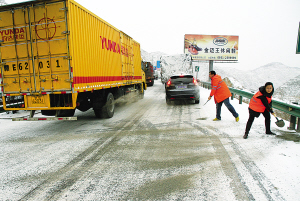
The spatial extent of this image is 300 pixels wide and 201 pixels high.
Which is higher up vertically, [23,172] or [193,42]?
[193,42]

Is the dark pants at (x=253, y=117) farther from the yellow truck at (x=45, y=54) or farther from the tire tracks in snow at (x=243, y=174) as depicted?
the yellow truck at (x=45, y=54)

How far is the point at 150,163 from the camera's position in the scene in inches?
147

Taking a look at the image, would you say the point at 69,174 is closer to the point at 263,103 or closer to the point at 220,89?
the point at 263,103

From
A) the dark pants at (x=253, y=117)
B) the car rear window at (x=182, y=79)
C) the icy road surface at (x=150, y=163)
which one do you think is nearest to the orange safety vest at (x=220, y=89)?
the icy road surface at (x=150, y=163)

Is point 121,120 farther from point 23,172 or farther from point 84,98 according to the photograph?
point 23,172

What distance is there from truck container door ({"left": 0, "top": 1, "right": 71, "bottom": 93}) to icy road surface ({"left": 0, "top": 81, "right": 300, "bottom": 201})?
60.3 inches

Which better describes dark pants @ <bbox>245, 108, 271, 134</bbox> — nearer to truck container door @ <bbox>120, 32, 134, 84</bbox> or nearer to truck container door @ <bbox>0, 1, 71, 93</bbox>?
truck container door @ <bbox>0, 1, 71, 93</bbox>

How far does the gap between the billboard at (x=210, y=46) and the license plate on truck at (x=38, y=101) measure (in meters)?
33.3

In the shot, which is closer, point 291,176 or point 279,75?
point 291,176

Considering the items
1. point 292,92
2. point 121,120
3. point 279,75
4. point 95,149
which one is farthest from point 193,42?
point 279,75

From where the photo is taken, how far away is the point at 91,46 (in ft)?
21.1

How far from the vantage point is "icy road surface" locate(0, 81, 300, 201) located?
281 centimetres

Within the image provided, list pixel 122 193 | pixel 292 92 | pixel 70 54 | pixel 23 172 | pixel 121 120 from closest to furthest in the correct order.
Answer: pixel 122 193 < pixel 23 172 < pixel 70 54 < pixel 121 120 < pixel 292 92

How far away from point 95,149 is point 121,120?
113 inches
